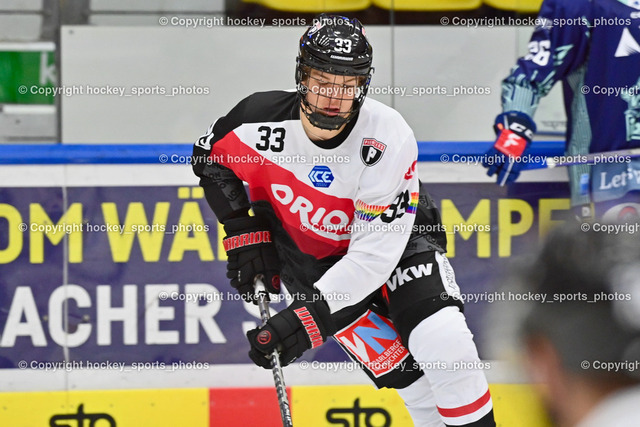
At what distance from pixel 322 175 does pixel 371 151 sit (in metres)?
0.19

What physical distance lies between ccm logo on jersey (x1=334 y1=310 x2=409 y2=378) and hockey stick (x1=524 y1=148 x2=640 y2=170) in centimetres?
119

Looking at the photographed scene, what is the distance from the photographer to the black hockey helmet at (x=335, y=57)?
275cm

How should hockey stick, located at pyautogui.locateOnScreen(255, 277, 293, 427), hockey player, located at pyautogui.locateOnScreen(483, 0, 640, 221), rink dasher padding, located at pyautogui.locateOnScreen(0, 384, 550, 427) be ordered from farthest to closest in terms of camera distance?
rink dasher padding, located at pyautogui.locateOnScreen(0, 384, 550, 427)
hockey player, located at pyautogui.locateOnScreen(483, 0, 640, 221)
hockey stick, located at pyautogui.locateOnScreen(255, 277, 293, 427)

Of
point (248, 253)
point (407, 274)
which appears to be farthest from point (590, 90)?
point (248, 253)

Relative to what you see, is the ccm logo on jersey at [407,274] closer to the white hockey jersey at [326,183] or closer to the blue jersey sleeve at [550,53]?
the white hockey jersey at [326,183]

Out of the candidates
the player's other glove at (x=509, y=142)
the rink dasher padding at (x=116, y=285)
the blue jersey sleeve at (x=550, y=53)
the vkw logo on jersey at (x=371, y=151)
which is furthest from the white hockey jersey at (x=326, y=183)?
the blue jersey sleeve at (x=550, y=53)

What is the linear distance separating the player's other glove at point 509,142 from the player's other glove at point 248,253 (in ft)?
3.63

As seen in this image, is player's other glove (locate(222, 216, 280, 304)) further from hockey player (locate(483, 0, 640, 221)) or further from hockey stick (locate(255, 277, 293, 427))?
hockey player (locate(483, 0, 640, 221))

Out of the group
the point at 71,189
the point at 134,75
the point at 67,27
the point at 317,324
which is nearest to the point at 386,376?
the point at 317,324

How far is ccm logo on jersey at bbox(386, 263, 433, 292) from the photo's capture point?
9.86 ft

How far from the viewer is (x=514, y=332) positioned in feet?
4.53

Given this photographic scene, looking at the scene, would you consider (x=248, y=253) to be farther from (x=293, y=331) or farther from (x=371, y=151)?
(x=371, y=151)

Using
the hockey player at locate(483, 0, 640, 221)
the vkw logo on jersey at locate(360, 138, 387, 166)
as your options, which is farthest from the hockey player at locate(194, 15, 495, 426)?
the hockey player at locate(483, 0, 640, 221)

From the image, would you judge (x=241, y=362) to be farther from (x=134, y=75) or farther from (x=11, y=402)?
(x=134, y=75)
